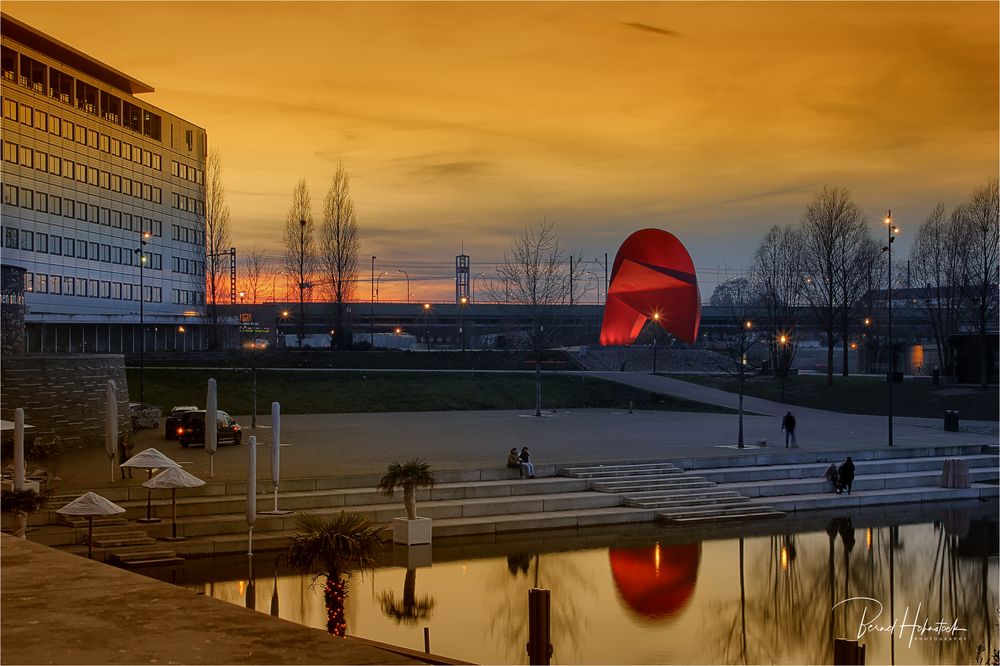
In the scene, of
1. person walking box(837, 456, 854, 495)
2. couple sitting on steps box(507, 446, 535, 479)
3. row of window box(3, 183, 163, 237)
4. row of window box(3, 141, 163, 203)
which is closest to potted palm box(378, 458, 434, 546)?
couple sitting on steps box(507, 446, 535, 479)

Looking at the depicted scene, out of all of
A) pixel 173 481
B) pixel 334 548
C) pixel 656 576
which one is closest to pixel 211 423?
pixel 173 481

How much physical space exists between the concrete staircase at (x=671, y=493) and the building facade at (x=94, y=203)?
114ft

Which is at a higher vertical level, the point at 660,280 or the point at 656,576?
the point at 660,280

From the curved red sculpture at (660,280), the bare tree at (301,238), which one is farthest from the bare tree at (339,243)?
the curved red sculpture at (660,280)

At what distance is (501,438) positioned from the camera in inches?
1399

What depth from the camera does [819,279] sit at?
60.7m

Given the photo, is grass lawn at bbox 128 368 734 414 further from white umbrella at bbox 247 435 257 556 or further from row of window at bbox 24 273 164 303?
white umbrella at bbox 247 435 257 556

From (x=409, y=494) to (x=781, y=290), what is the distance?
5143 centimetres

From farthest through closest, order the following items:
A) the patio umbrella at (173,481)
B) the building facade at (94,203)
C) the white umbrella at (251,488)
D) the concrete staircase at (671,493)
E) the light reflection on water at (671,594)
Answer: the building facade at (94,203) < the concrete staircase at (671,493) < the patio umbrella at (173,481) < the white umbrella at (251,488) < the light reflection on water at (671,594)

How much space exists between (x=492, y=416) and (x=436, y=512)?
2266 cm

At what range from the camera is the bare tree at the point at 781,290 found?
61.5 m

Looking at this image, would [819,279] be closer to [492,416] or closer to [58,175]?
[492,416]

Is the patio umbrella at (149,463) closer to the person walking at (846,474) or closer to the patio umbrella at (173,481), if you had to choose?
the patio umbrella at (173,481)

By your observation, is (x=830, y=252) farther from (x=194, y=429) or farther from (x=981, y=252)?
(x=194, y=429)
